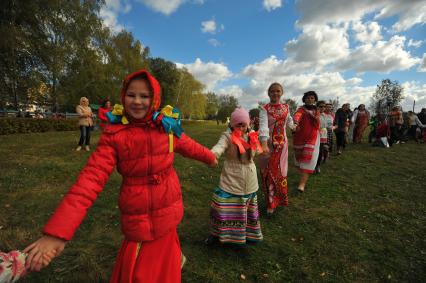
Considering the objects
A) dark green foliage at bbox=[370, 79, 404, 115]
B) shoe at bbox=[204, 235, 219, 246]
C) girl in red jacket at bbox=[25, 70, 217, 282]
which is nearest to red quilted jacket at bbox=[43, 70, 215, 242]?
girl in red jacket at bbox=[25, 70, 217, 282]

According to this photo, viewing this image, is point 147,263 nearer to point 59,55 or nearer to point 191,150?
point 191,150

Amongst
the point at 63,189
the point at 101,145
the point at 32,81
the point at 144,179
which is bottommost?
the point at 63,189

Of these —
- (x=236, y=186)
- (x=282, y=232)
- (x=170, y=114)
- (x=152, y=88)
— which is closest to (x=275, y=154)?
(x=282, y=232)

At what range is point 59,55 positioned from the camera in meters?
17.2

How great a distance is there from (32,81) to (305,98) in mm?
17976

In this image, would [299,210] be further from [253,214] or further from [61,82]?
[61,82]

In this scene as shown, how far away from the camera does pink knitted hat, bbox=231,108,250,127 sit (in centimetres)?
329

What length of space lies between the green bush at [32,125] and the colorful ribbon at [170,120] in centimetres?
1796

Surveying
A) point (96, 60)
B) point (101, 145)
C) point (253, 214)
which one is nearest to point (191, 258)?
point (253, 214)

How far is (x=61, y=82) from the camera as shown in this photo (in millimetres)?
26188

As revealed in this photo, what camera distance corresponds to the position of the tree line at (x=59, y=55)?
45.1ft

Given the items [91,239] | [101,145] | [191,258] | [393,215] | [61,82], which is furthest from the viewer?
[61,82]

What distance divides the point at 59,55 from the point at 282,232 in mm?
19045

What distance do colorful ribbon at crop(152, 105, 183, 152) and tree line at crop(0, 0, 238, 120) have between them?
14557mm
